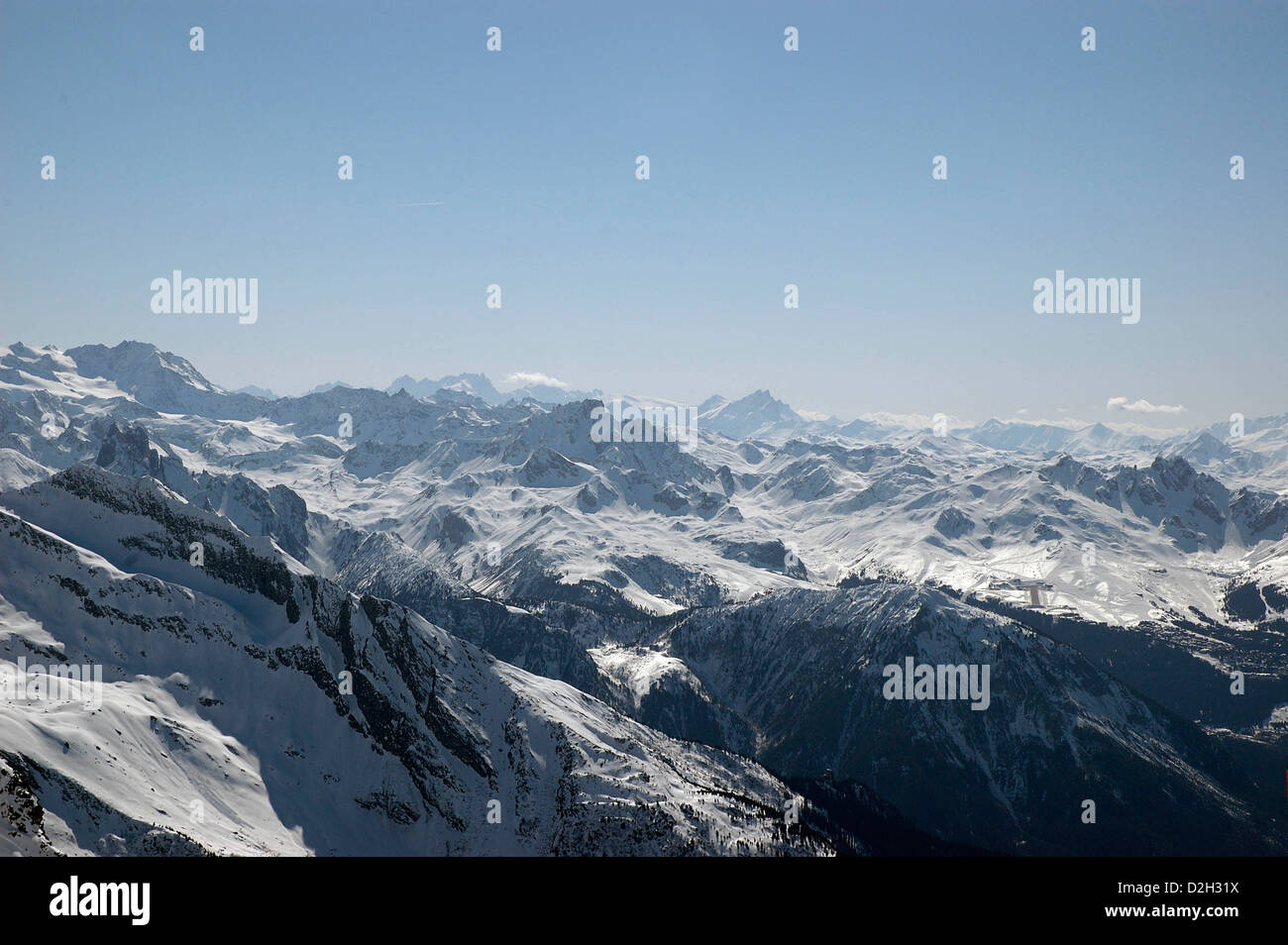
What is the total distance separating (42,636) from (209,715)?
1318 inches

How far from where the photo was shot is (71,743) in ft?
456
